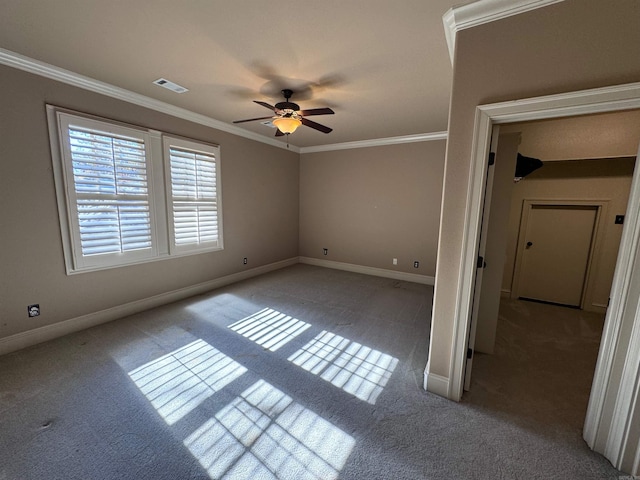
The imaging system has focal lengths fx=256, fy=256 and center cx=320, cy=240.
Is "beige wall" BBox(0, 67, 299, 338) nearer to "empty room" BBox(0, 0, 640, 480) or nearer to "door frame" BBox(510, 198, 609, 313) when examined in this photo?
"empty room" BBox(0, 0, 640, 480)

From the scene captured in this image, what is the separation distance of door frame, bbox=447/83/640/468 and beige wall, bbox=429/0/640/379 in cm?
6

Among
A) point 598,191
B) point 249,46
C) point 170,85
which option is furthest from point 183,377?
point 598,191

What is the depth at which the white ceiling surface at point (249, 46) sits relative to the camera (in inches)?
67.9

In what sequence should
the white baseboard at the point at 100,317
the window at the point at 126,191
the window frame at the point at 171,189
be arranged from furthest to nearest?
1. the window frame at the point at 171,189
2. the window at the point at 126,191
3. the white baseboard at the point at 100,317

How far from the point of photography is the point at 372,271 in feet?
17.8

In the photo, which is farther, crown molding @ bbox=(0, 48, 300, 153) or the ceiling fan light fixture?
the ceiling fan light fixture

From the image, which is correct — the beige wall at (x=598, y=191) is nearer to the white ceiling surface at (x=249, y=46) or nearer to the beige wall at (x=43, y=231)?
the white ceiling surface at (x=249, y=46)

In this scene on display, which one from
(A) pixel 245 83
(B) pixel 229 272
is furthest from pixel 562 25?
(B) pixel 229 272

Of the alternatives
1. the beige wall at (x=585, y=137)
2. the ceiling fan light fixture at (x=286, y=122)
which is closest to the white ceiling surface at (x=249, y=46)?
the ceiling fan light fixture at (x=286, y=122)

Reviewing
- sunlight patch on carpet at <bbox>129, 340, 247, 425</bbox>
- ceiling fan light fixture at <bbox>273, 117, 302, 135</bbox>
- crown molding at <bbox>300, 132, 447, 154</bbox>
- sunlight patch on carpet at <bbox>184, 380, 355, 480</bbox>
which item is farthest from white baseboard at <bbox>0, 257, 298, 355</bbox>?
crown molding at <bbox>300, 132, 447, 154</bbox>

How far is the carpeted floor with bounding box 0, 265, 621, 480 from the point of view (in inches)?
58.0

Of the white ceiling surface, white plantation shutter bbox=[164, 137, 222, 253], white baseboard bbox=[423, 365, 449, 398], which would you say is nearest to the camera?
the white ceiling surface

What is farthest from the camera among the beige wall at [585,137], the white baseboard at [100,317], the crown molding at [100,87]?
the beige wall at [585,137]

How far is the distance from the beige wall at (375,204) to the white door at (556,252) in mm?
1363
